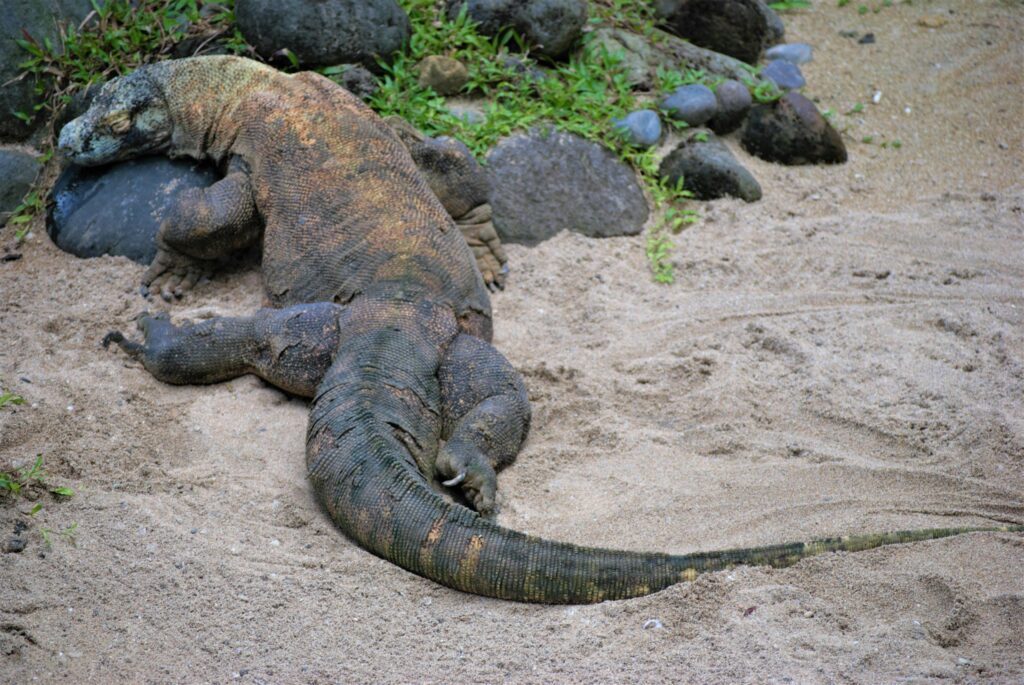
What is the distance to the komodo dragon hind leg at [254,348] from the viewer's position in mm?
4711

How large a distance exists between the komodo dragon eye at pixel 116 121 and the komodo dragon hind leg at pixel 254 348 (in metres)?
1.41

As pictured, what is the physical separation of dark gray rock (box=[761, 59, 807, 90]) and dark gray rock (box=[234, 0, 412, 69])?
2.97 meters

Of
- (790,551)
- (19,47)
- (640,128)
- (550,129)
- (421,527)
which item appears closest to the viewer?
(790,551)

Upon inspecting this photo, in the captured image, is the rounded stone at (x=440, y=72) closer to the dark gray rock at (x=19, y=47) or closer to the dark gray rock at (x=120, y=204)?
the dark gray rock at (x=120, y=204)

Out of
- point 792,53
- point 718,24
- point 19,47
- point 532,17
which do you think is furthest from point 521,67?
point 19,47

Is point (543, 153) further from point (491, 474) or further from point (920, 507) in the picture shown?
point (920, 507)

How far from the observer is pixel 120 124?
582 cm

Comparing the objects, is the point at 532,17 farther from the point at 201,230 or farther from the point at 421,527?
the point at 421,527

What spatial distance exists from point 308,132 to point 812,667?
368 centimetres

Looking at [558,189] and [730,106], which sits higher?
[730,106]

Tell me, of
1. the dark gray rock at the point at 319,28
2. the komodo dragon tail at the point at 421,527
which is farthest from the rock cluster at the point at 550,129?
the komodo dragon tail at the point at 421,527

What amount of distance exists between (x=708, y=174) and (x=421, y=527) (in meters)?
3.86

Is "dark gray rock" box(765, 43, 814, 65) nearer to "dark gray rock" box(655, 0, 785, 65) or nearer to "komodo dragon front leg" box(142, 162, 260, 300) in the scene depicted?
"dark gray rock" box(655, 0, 785, 65)

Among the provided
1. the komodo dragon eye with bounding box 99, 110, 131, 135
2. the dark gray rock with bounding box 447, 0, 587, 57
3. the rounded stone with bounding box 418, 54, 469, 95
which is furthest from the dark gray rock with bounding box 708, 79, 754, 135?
the komodo dragon eye with bounding box 99, 110, 131, 135
